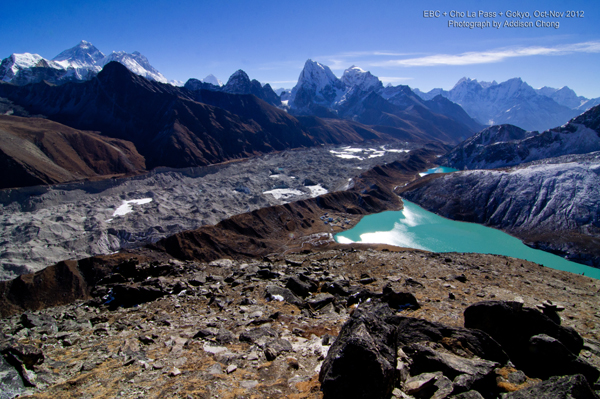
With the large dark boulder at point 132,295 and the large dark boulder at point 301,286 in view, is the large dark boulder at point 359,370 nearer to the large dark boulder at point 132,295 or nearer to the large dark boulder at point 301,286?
the large dark boulder at point 301,286

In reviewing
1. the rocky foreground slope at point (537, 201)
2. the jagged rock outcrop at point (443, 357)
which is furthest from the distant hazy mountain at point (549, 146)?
the jagged rock outcrop at point (443, 357)

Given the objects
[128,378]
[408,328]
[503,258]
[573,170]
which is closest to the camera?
[128,378]

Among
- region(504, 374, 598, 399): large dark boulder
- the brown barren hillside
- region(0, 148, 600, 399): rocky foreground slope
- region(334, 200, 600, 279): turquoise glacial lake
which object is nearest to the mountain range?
the brown barren hillside

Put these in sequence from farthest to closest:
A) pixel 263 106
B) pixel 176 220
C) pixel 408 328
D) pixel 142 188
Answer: pixel 263 106, pixel 142 188, pixel 176 220, pixel 408 328

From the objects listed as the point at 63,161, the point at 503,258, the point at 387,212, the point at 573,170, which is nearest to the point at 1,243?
the point at 63,161

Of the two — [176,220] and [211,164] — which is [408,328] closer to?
[176,220]

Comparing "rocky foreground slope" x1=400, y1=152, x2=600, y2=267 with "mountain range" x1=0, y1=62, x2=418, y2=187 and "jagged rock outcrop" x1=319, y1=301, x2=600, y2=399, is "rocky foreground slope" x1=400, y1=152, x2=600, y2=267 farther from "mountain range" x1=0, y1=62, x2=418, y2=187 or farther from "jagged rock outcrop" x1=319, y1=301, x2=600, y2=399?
"mountain range" x1=0, y1=62, x2=418, y2=187

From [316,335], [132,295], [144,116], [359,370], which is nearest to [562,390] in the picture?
[359,370]

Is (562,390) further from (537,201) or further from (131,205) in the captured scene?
(131,205)
